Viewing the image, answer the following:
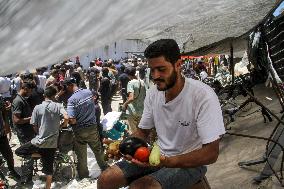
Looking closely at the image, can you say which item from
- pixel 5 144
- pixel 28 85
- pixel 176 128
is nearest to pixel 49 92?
pixel 28 85

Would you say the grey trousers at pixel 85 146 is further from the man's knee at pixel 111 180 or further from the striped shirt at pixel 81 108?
the man's knee at pixel 111 180

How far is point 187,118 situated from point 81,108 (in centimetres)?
454

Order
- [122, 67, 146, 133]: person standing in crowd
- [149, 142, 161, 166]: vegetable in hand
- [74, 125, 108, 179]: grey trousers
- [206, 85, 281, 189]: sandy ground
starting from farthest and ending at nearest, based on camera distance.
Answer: [122, 67, 146, 133]: person standing in crowd
[74, 125, 108, 179]: grey trousers
[206, 85, 281, 189]: sandy ground
[149, 142, 161, 166]: vegetable in hand

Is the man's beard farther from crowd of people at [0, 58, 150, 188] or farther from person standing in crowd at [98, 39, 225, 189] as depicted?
crowd of people at [0, 58, 150, 188]

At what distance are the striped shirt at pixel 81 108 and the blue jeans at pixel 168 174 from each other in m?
4.19

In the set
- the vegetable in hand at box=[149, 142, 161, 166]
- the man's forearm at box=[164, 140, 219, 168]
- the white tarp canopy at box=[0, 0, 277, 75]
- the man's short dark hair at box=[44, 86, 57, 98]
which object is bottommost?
the man's forearm at box=[164, 140, 219, 168]

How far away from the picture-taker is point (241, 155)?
294 inches

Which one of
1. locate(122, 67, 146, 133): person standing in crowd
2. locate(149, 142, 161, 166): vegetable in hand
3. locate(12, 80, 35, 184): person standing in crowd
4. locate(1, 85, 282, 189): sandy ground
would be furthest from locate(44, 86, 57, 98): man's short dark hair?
locate(149, 142, 161, 166): vegetable in hand

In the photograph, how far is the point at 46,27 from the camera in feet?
4.28

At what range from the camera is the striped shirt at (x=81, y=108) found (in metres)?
6.89

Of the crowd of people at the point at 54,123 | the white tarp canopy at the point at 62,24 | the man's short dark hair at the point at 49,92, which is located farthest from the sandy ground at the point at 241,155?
the white tarp canopy at the point at 62,24

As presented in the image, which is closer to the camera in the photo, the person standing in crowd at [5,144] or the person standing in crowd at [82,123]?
the person standing in crowd at [82,123]

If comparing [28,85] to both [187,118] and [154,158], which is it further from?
[154,158]

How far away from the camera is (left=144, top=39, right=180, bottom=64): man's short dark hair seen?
256cm
